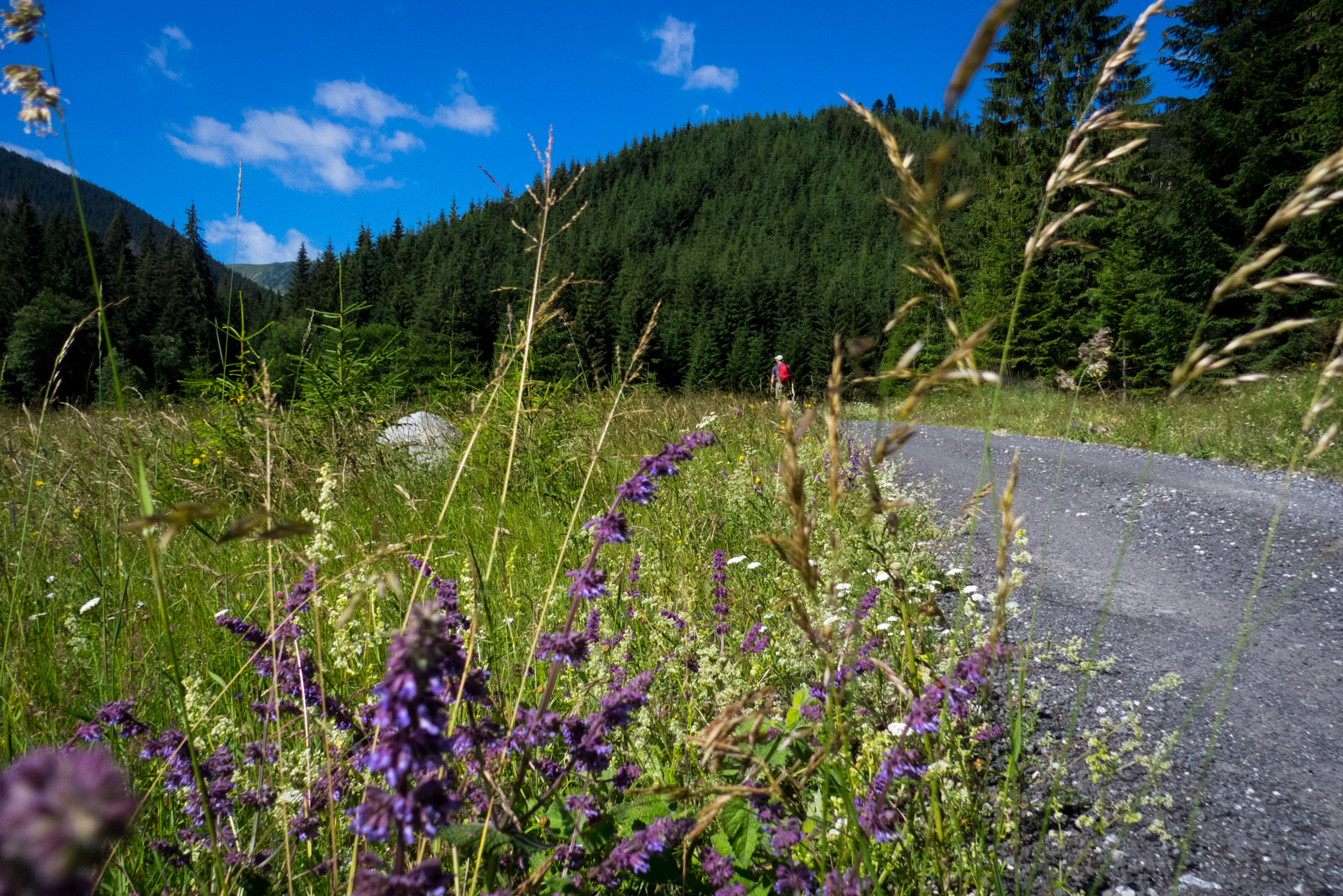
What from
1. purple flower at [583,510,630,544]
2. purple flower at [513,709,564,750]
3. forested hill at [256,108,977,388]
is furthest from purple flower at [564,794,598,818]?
forested hill at [256,108,977,388]

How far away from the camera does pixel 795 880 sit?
1.14 meters

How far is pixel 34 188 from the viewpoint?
595 feet

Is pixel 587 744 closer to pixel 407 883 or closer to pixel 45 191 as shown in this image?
pixel 407 883

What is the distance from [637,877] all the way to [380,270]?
95452 millimetres

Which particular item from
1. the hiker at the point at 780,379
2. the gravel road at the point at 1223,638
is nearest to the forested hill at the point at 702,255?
the hiker at the point at 780,379

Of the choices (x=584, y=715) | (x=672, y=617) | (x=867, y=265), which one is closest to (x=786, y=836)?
(x=584, y=715)

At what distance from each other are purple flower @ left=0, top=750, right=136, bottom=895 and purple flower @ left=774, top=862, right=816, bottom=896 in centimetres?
118

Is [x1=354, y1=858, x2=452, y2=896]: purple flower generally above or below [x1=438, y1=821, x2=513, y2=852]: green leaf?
above

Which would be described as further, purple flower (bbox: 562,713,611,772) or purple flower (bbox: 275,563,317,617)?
purple flower (bbox: 275,563,317,617)

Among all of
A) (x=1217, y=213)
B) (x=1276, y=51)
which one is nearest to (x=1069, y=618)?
(x=1217, y=213)

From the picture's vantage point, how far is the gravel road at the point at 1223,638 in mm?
1597

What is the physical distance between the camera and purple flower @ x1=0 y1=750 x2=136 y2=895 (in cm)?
24

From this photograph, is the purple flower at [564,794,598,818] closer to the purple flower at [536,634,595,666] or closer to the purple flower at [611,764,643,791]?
the purple flower at [611,764,643,791]

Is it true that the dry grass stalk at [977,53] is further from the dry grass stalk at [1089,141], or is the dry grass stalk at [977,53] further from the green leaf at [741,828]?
the green leaf at [741,828]
